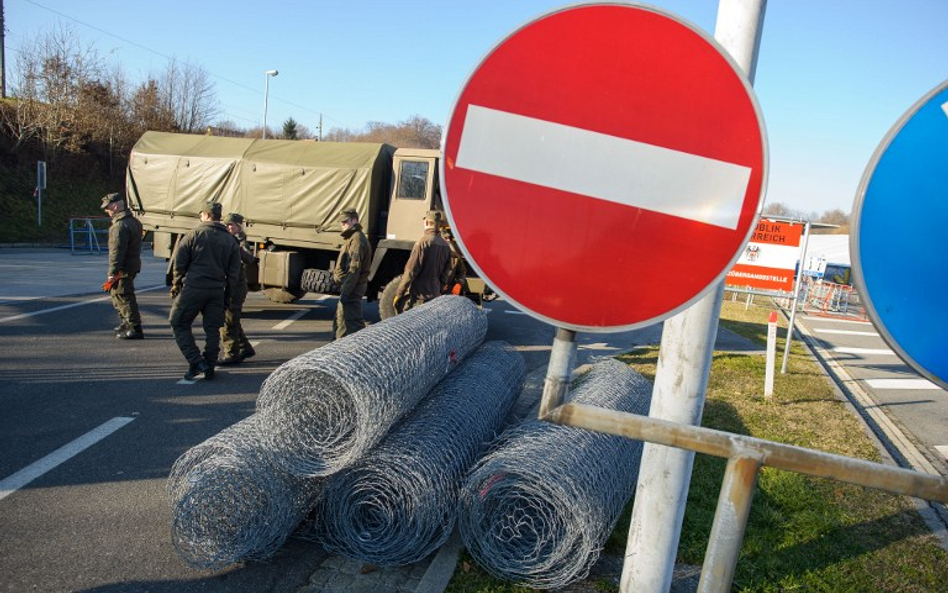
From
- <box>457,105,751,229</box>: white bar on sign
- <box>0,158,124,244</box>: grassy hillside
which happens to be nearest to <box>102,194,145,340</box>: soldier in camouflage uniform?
<box>457,105,751,229</box>: white bar on sign

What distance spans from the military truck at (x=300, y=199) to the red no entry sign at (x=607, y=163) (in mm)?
8949

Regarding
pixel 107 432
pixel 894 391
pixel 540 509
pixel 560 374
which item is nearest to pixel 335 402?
pixel 540 509

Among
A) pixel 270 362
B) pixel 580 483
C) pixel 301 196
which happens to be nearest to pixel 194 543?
pixel 580 483

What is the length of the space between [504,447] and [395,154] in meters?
8.18

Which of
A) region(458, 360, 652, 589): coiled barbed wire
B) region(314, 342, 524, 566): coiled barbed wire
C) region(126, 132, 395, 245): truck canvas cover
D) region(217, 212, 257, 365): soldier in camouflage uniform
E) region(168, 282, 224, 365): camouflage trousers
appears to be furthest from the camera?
region(126, 132, 395, 245): truck canvas cover

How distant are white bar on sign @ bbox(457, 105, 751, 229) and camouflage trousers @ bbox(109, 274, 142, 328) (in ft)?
28.9

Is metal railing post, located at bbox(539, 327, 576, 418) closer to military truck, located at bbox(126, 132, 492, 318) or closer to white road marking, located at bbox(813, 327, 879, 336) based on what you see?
military truck, located at bbox(126, 132, 492, 318)

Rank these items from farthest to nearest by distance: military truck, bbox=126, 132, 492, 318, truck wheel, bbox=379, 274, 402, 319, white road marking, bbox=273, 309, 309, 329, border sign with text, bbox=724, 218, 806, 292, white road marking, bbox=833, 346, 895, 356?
white road marking, bbox=833, 346, 895, 356, white road marking, bbox=273, 309, 309, 329, military truck, bbox=126, 132, 492, 318, truck wheel, bbox=379, 274, 402, 319, border sign with text, bbox=724, 218, 806, 292

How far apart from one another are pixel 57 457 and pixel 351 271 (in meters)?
4.58

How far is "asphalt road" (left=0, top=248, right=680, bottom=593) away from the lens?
3.51 meters

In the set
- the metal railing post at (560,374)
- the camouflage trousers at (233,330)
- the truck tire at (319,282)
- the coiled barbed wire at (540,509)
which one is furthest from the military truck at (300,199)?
the metal railing post at (560,374)

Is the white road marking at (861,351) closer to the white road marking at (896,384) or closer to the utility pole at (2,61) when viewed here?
the white road marking at (896,384)

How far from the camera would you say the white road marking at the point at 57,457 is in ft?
14.3

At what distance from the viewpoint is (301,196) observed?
36.7 feet
